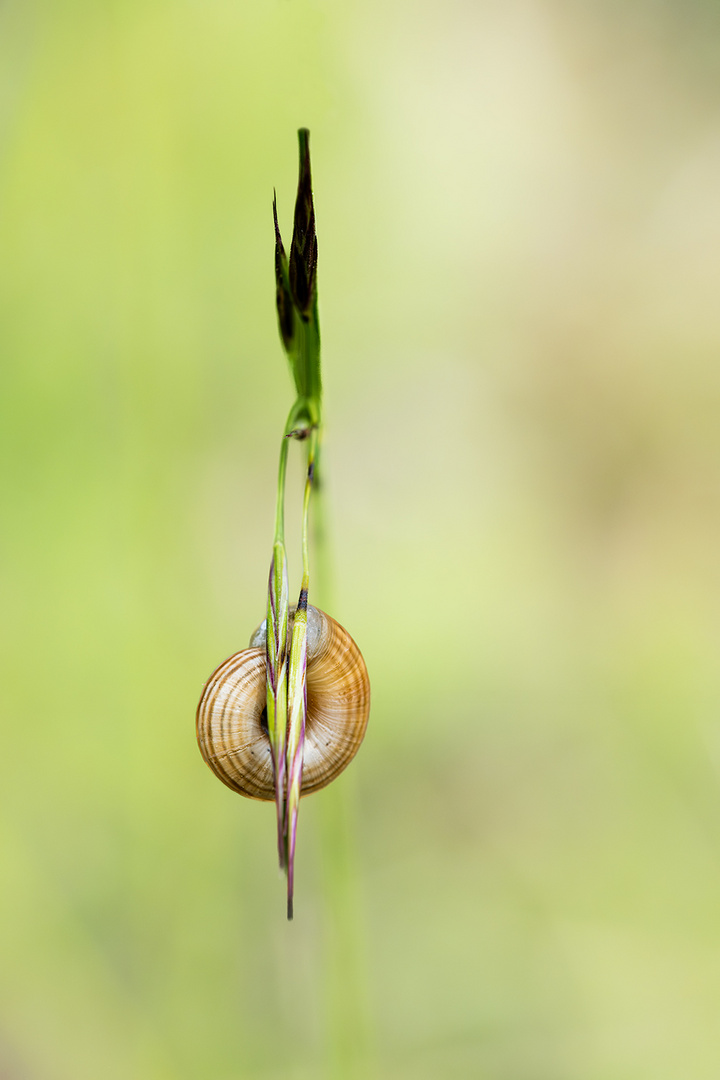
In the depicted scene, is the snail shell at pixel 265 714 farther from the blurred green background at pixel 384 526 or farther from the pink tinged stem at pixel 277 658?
the blurred green background at pixel 384 526

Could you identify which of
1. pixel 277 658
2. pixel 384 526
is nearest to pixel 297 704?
pixel 277 658

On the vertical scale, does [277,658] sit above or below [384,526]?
below

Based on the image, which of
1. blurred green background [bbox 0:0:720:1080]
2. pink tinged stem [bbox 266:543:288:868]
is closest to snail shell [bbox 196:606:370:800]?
pink tinged stem [bbox 266:543:288:868]

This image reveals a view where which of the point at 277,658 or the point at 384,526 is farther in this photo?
the point at 384,526

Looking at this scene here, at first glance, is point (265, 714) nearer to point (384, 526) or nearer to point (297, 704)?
point (297, 704)

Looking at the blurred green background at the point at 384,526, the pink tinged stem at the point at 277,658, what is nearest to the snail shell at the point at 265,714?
the pink tinged stem at the point at 277,658
